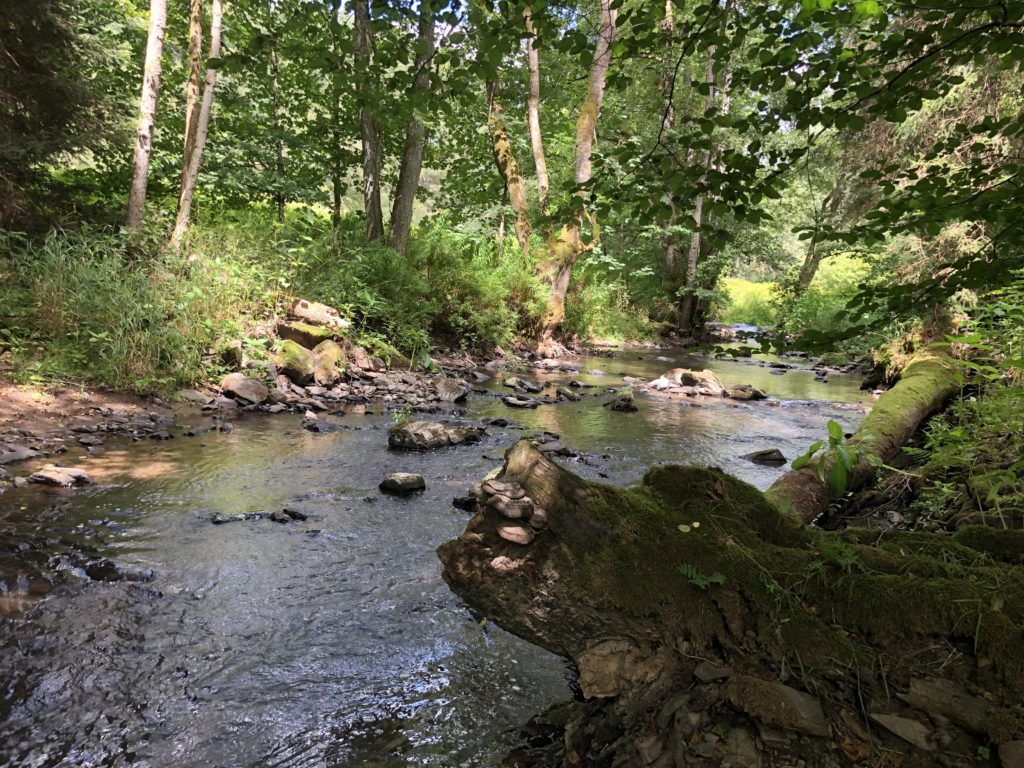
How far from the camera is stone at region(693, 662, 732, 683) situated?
1.99 m

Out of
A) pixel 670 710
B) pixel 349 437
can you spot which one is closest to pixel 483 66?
pixel 670 710

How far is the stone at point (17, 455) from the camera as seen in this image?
5.39 metres

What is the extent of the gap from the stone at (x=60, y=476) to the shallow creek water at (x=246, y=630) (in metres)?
0.15

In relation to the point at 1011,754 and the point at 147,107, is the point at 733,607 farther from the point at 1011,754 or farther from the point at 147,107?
the point at 147,107

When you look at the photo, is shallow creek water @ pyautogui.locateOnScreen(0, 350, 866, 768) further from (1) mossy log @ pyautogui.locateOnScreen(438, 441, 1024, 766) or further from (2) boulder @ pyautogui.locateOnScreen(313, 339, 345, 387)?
(2) boulder @ pyautogui.locateOnScreen(313, 339, 345, 387)

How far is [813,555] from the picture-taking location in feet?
7.43

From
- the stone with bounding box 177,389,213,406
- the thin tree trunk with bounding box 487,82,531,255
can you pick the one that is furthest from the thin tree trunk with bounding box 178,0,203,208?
the thin tree trunk with bounding box 487,82,531,255

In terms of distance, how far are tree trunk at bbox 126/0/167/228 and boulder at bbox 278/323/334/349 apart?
3319 millimetres

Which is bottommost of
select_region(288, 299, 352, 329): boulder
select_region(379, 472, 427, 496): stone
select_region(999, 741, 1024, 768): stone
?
select_region(379, 472, 427, 496): stone

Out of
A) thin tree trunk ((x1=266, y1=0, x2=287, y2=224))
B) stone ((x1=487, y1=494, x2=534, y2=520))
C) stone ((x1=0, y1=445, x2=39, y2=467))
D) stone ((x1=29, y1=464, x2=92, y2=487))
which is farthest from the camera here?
thin tree trunk ((x1=266, y1=0, x2=287, y2=224))

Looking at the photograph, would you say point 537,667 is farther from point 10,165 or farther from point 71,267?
point 10,165

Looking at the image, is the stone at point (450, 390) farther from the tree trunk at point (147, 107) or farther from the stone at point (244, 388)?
the tree trunk at point (147, 107)

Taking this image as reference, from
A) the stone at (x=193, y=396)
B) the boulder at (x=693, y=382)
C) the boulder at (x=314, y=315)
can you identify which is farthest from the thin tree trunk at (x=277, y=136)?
the boulder at (x=693, y=382)

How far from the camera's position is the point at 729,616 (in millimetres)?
2125
